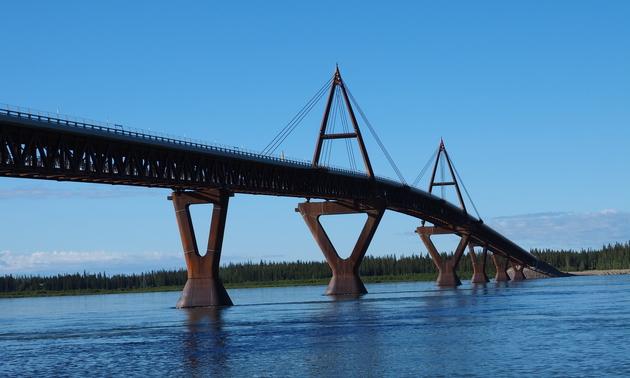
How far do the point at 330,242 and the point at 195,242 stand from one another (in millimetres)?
33626

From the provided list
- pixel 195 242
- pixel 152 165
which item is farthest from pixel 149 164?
pixel 195 242

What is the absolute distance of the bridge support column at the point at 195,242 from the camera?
77062 mm

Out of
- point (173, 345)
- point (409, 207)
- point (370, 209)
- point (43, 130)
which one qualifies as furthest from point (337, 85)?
point (173, 345)

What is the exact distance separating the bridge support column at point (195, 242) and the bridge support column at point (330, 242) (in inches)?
1192

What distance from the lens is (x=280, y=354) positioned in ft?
135

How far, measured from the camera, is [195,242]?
77.9 metres

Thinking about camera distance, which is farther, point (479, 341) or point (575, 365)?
point (479, 341)

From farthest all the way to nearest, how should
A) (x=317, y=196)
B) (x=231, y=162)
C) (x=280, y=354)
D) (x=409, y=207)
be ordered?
(x=409, y=207), (x=317, y=196), (x=231, y=162), (x=280, y=354)

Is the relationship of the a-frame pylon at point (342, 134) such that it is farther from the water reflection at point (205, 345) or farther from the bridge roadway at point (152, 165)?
the water reflection at point (205, 345)

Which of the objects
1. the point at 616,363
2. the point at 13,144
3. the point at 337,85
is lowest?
the point at 616,363

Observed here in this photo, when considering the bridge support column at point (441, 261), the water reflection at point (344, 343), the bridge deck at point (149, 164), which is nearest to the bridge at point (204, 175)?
the bridge deck at point (149, 164)

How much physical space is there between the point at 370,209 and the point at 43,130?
5838 cm

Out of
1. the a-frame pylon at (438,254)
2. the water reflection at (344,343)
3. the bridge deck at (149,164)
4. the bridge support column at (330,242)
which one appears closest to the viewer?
the water reflection at (344,343)

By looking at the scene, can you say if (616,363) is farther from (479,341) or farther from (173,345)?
(173,345)
